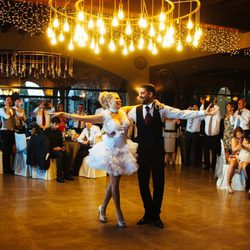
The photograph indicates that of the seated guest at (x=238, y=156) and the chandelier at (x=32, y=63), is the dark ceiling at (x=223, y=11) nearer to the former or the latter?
the seated guest at (x=238, y=156)

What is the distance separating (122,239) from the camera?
13.0 feet

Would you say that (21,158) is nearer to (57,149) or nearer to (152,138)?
(57,149)

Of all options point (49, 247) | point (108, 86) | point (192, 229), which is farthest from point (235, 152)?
point (108, 86)

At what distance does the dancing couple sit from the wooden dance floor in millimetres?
336

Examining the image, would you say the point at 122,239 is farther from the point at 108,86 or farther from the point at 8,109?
the point at 108,86

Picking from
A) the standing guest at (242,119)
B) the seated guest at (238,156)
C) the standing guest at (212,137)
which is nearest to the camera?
the seated guest at (238,156)

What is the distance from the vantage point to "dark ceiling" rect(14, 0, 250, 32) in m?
6.83

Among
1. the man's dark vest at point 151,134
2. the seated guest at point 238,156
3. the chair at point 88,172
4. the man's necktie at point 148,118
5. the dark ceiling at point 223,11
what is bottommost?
the chair at point 88,172

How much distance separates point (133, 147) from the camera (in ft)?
14.6

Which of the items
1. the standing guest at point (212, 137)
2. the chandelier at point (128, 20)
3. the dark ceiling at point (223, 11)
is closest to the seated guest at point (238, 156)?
the chandelier at point (128, 20)

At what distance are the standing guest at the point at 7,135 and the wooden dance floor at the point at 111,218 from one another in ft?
3.49

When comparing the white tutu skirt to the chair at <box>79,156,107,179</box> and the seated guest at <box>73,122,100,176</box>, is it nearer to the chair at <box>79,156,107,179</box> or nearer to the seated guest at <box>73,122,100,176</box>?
the chair at <box>79,156,107,179</box>

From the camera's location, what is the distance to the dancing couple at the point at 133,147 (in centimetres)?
430

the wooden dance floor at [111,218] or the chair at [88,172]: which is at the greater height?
the chair at [88,172]
